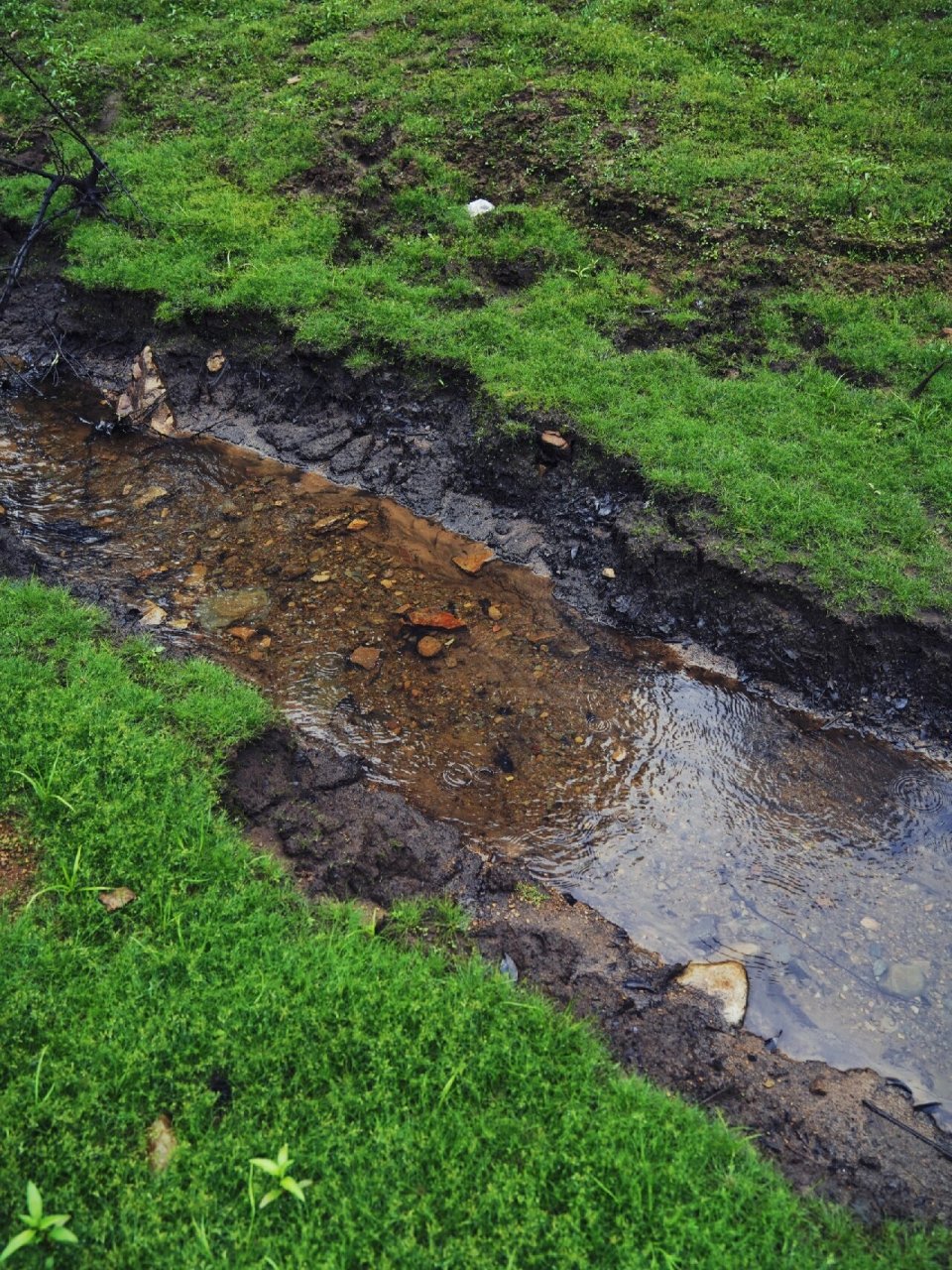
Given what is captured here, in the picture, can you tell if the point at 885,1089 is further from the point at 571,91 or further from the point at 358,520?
the point at 571,91

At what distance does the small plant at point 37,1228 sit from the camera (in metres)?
2.73

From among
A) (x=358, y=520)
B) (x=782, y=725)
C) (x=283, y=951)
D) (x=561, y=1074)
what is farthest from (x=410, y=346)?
(x=561, y=1074)

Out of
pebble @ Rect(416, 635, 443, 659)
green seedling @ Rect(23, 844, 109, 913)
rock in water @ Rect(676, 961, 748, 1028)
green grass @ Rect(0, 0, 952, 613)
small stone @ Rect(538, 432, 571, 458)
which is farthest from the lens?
small stone @ Rect(538, 432, 571, 458)

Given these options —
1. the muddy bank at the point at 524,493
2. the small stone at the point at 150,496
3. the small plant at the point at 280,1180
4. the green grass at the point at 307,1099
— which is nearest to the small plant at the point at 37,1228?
the green grass at the point at 307,1099

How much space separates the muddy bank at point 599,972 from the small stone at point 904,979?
1.75 ft

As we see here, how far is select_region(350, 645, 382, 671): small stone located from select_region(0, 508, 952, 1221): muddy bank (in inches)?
33.0

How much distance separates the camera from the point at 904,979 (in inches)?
171

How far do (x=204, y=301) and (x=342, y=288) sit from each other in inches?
55.2

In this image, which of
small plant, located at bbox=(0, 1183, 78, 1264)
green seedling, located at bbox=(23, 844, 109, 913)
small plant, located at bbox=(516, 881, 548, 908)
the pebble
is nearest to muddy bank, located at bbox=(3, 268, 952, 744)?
the pebble

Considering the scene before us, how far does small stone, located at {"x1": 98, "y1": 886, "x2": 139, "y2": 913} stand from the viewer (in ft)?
12.7

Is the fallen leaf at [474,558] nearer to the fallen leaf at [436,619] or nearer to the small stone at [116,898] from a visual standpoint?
the fallen leaf at [436,619]

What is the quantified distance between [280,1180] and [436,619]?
3952 millimetres

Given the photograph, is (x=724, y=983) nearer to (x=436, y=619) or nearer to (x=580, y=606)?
(x=580, y=606)

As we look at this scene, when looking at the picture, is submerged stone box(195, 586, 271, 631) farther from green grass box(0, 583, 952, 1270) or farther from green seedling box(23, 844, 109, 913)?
green seedling box(23, 844, 109, 913)
